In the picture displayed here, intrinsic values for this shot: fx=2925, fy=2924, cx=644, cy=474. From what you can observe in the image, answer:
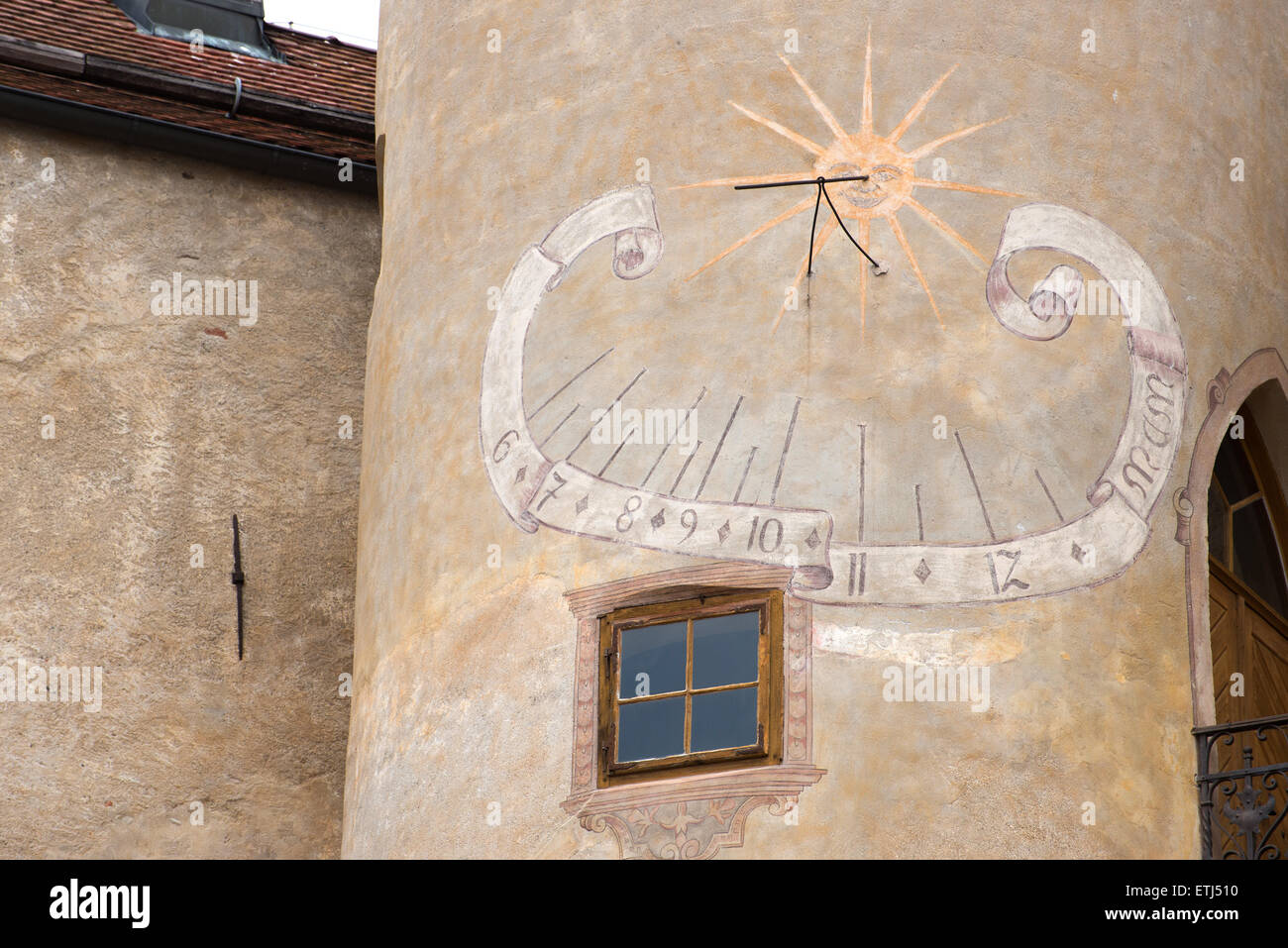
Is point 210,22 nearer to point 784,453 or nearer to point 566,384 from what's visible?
point 566,384

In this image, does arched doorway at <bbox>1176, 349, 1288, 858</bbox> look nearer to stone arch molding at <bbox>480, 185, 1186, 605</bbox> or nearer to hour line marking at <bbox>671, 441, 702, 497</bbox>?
stone arch molding at <bbox>480, 185, 1186, 605</bbox>

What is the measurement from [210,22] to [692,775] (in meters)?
7.27

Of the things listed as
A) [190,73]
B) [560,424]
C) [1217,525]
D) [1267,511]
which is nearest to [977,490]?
[560,424]

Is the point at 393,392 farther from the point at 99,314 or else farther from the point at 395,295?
the point at 99,314

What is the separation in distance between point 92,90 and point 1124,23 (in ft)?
18.0

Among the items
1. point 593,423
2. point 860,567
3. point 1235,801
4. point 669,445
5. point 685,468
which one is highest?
point 593,423

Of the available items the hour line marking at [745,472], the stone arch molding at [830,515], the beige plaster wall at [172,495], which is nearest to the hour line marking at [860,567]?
the stone arch molding at [830,515]

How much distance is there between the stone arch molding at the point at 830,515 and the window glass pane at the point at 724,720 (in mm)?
491

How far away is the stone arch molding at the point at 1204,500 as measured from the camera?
38.5ft

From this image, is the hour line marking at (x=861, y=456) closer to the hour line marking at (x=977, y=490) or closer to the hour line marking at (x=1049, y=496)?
the hour line marking at (x=977, y=490)

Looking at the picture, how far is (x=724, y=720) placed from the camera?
1162 centimetres

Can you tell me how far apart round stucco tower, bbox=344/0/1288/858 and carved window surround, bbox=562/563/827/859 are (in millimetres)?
15

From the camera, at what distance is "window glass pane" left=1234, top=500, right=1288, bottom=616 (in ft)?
43.7
